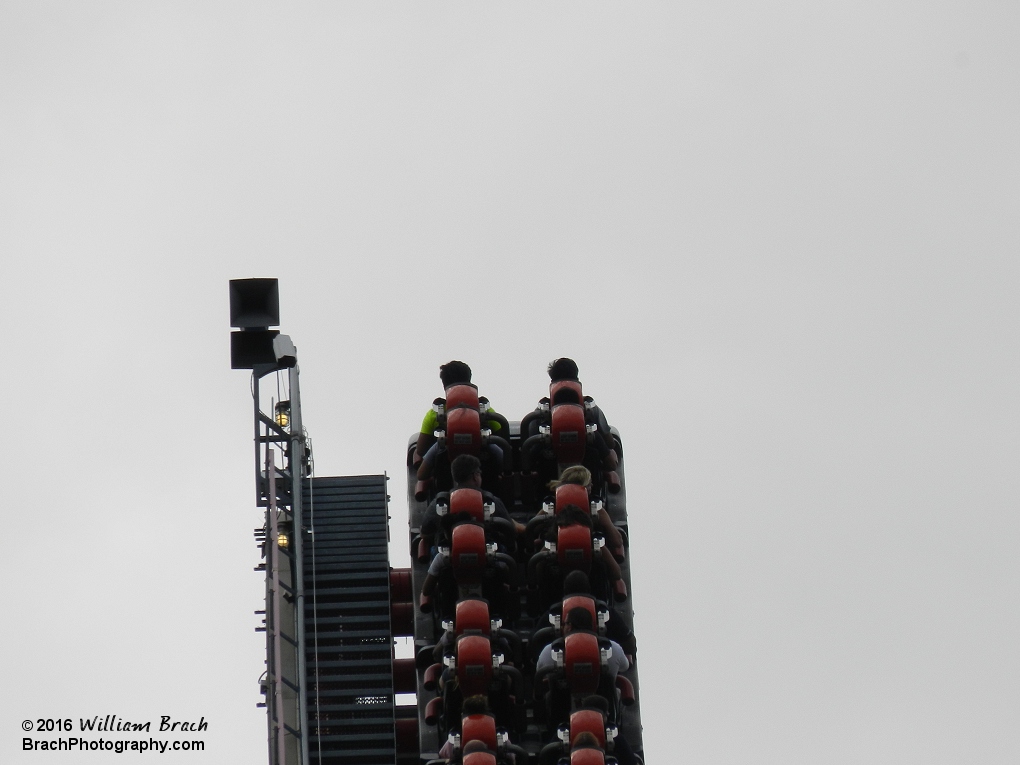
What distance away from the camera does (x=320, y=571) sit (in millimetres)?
68000

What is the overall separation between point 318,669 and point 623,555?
7096 millimetres

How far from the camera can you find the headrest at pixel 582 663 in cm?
6172

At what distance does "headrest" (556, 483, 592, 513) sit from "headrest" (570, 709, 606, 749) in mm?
5026

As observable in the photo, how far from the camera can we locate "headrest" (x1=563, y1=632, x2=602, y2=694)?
202 feet

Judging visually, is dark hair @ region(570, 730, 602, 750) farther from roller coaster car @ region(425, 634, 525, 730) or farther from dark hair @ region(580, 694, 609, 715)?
roller coaster car @ region(425, 634, 525, 730)

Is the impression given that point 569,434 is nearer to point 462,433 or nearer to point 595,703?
point 462,433

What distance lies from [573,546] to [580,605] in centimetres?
161

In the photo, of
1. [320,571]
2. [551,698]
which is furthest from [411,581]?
[551,698]

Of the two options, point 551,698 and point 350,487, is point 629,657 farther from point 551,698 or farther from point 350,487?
point 350,487

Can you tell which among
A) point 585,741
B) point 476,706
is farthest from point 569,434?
point 585,741

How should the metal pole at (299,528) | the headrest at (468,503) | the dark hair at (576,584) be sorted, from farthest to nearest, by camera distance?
1. the metal pole at (299,528)
2. the headrest at (468,503)
3. the dark hair at (576,584)

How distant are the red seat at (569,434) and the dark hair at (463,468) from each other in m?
2.02

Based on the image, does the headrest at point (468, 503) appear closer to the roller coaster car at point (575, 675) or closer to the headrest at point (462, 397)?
the headrest at point (462, 397)

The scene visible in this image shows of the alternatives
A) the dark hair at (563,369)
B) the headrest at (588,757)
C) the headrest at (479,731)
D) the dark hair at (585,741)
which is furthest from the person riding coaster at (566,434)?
the headrest at (588,757)
